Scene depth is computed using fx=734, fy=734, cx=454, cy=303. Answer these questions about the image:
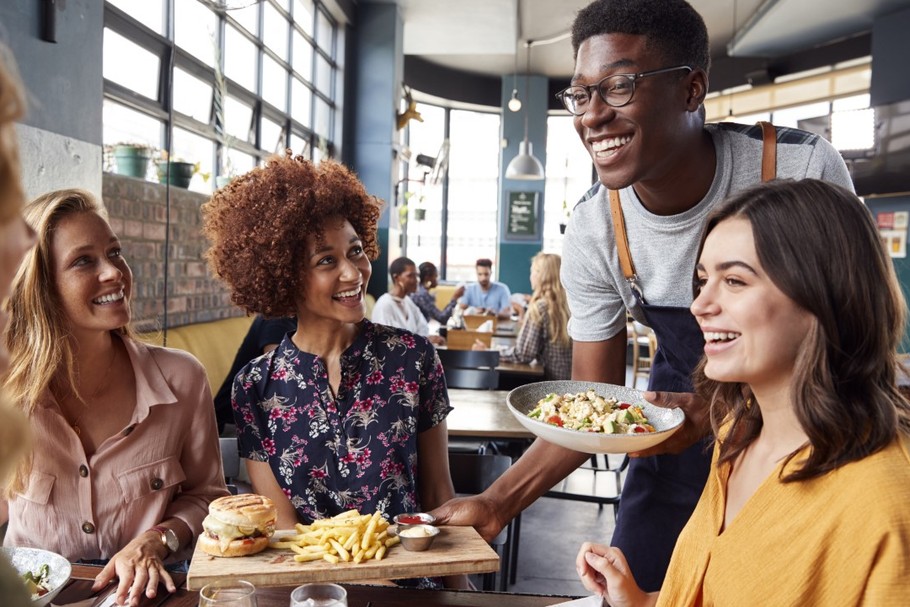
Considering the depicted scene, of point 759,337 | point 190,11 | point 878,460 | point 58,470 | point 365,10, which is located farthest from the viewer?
point 365,10

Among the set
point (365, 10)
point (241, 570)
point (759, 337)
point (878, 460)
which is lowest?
point (241, 570)

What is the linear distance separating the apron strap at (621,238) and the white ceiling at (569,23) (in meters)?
6.90

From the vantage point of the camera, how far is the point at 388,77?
345 inches

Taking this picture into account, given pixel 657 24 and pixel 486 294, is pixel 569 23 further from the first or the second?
pixel 657 24

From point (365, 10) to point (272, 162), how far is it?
7.16m

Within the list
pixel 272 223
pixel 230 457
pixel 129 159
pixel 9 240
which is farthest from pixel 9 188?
pixel 129 159

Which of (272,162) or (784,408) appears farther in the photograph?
(272,162)

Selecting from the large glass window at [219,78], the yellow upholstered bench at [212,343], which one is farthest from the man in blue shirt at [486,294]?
the yellow upholstered bench at [212,343]

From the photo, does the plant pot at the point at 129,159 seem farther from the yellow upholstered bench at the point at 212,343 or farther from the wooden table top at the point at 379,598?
the wooden table top at the point at 379,598

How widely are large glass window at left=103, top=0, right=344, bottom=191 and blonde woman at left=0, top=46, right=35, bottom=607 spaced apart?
378 cm

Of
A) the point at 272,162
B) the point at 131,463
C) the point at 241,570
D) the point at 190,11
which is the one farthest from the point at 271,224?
the point at 190,11

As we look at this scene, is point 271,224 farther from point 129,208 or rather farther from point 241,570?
point 129,208

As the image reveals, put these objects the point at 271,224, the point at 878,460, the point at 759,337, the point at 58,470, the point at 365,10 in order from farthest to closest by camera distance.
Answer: the point at 365,10, the point at 271,224, the point at 58,470, the point at 759,337, the point at 878,460

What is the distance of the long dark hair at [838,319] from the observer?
1.16m
